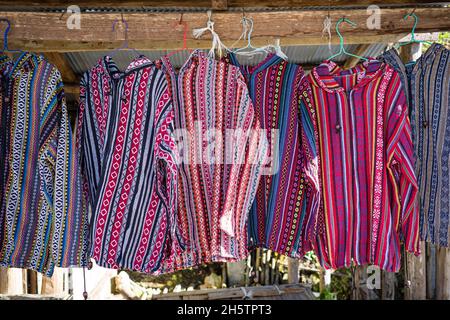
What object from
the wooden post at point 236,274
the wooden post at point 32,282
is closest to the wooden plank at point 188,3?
the wooden post at point 32,282

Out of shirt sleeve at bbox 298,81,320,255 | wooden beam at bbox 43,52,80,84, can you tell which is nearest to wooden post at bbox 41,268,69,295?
wooden beam at bbox 43,52,80,84

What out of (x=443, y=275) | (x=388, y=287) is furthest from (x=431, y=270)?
(x=388, y=287)

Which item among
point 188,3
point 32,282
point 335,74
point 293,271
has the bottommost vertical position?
point 293,271

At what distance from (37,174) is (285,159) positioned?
1.12m

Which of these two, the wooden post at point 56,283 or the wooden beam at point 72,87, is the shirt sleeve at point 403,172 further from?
the wooden post at point 56,283

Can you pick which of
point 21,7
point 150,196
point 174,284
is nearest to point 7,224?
point 150,196

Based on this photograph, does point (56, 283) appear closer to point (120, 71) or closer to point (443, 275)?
point (120, 71)

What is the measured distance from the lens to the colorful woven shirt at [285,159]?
2008 mm

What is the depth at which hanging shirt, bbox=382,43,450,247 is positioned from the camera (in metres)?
2.04

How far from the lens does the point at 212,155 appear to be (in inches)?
79.1

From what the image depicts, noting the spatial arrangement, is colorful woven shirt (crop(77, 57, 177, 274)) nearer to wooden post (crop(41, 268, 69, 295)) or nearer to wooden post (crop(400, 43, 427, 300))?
wooden post (crop(400, 43, 427, 300))

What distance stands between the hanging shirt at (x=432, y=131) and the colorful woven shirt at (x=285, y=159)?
0.52m

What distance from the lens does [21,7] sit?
276 centimetres
